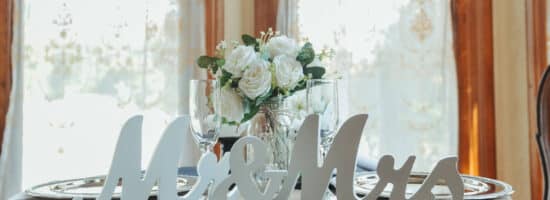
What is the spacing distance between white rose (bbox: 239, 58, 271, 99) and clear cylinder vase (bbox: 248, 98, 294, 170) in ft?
0.27

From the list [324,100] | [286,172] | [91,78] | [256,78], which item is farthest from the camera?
[91,78]

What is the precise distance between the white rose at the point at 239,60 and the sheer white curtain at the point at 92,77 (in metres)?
1.74

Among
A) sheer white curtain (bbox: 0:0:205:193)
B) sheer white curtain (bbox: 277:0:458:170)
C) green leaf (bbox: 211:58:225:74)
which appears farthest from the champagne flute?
sheer white curtain (bbox: 0:0:205:193)

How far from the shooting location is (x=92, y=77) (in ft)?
9.68

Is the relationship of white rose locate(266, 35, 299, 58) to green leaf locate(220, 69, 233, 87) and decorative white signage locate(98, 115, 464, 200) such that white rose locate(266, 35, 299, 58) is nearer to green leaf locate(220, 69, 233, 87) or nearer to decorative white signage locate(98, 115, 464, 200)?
green leaf locate(220, 69, 233, 87)

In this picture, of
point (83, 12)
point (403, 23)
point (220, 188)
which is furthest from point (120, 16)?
point (220, 188)

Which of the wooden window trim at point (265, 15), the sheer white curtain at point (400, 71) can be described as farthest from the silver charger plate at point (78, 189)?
the wooden window trim at point (265, 15)

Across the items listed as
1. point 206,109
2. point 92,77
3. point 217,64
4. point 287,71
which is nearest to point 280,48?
point 287,71

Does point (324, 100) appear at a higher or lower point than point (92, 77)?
lower

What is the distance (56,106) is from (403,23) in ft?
6.28

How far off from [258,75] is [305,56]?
182 mm

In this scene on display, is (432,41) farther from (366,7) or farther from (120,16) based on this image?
(120,16)

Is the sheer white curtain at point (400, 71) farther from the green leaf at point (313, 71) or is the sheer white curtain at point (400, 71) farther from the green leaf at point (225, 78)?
the green leaf at point (225, 78)

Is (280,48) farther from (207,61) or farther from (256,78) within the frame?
(207,61)
